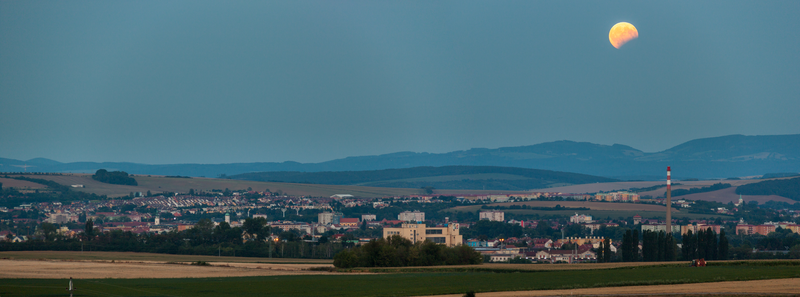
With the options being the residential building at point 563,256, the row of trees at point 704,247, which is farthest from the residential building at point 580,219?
the row of trees at point 704,247

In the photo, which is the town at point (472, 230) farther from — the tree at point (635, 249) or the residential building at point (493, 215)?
the tree at point (635, 249)

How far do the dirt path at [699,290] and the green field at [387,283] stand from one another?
179 centimetres

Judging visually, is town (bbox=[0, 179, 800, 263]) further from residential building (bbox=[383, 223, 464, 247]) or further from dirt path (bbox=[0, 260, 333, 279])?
dirt path (bbox=[0, 260, 333, 279])

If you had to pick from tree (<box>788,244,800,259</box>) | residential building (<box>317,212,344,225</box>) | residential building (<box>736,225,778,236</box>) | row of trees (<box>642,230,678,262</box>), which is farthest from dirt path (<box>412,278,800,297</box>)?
residential building (<box>317,212,344,225</box>)

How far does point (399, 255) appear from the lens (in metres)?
71.1

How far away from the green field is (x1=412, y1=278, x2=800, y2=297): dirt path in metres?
1.79

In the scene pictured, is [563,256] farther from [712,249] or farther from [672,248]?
[712,249]

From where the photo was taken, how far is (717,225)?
156 meters

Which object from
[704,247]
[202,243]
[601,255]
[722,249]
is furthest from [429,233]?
A: [722,249]

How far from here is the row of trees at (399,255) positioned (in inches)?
2712

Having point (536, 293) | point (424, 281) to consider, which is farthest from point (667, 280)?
point (424, 281)

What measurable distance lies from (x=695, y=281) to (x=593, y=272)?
937 centimetres

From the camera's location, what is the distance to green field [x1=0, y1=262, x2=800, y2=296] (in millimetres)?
39656

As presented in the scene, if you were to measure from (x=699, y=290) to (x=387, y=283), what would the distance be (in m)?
16.1
